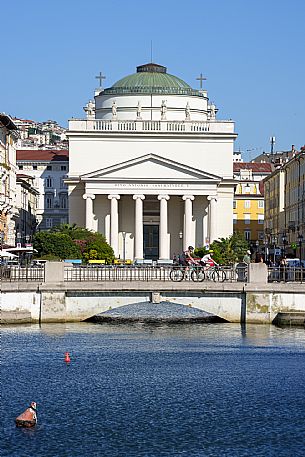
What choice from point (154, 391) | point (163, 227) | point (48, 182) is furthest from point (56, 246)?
point (48, 182)

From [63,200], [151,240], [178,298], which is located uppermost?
[63,200]

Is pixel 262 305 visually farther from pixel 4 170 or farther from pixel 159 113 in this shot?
pixel 159 113

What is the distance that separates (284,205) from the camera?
437ft

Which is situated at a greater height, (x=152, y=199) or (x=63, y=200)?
(x=63, y=200)

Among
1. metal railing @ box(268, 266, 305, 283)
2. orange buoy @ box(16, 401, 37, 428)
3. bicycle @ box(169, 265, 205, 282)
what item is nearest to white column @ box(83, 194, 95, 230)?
metal railing @ box(268, 266, 305, 283)

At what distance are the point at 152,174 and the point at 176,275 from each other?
189ft

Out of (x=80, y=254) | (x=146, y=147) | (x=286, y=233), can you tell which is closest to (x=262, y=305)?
(x=80, y=254)

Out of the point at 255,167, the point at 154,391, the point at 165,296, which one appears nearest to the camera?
the point at 154,391

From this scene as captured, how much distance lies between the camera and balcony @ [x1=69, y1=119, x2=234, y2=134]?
122 meters

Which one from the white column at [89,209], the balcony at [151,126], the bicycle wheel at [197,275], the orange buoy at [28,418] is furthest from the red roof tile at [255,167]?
the orange buoy at [28,418]

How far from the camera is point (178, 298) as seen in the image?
54000mm

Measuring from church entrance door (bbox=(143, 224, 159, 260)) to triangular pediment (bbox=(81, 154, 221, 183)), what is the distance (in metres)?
9.41

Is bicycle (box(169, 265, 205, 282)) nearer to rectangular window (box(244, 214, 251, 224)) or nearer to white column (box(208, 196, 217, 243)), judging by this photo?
white column (box(208, 196, 217, 243))

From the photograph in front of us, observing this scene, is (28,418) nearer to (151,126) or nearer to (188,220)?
(188,220)
